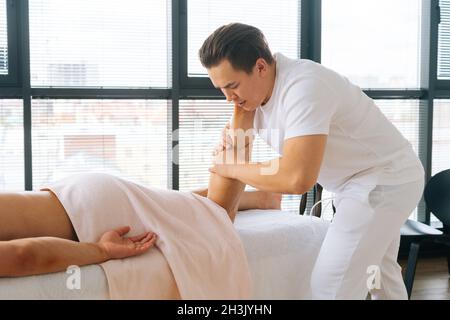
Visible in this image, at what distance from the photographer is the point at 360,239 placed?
168 cm

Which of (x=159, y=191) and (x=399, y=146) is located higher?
(x=399, y=146)

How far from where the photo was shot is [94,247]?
1.81 meters

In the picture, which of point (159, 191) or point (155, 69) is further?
point (155, 69)

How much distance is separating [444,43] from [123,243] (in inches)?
113

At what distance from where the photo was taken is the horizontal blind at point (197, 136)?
3.48 meters

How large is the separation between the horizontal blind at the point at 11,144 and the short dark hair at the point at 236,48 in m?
1.74

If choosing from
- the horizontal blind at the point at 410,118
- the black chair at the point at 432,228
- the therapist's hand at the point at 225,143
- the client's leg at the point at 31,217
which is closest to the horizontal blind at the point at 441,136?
the horizontal blind at the point at 410,118

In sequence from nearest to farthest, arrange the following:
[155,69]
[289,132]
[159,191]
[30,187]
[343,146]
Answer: [289,132]
[343,146]
[159,191]
[30,187]
[155,69]

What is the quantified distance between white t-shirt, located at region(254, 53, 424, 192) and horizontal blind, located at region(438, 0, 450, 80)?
2.25 m

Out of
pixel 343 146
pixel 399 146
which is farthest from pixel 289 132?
pixel 399 146

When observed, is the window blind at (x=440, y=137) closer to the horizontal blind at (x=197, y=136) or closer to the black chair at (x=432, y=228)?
the black chair at (x=432, y=228)

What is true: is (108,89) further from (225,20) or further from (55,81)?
(225,20)

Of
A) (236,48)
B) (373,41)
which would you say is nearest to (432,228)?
(373,41)
